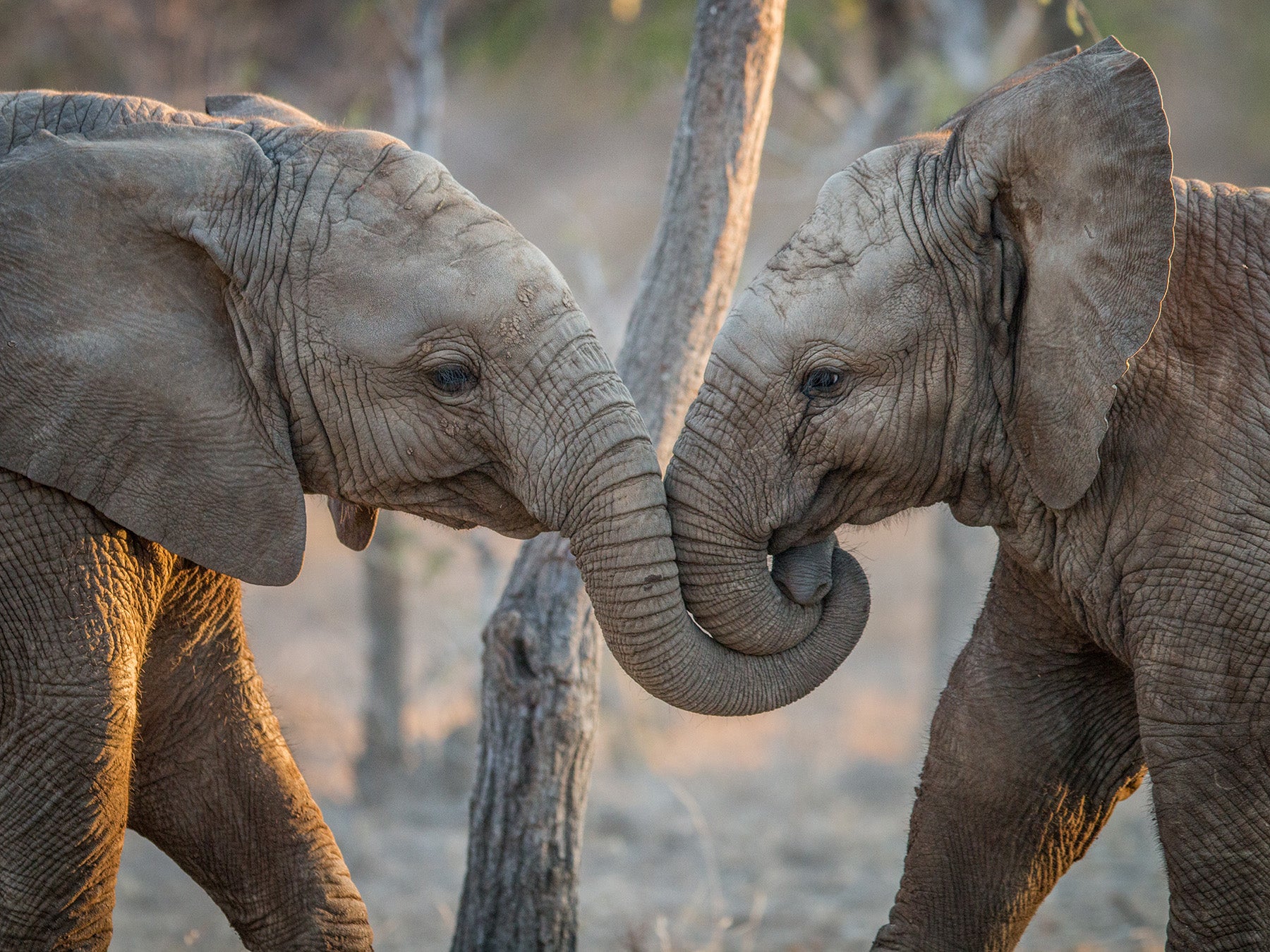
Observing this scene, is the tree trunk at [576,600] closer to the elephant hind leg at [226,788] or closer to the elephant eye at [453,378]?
the elephant hind leg at [226,788]

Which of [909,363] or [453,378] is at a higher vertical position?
[909,363]

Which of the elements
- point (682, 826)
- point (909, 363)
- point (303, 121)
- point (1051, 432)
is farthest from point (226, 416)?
point (682, 826)

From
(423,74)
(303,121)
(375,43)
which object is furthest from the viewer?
(375,43)

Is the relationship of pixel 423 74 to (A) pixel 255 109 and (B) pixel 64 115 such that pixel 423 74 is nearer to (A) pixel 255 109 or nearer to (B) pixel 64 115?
(A) pixel 255 109

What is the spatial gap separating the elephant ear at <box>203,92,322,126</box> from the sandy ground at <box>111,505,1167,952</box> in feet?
6.29

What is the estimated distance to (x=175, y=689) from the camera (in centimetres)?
407

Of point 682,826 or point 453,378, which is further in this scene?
point 682,826

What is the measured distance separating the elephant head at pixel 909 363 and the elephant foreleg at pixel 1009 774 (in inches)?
21.9

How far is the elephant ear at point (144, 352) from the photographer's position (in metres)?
3.49

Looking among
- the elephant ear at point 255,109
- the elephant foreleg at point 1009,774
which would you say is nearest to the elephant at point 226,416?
the elephant ear at point 255,109

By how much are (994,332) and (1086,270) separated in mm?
347

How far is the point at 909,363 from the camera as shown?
391cm

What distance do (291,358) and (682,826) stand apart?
610 centimetres

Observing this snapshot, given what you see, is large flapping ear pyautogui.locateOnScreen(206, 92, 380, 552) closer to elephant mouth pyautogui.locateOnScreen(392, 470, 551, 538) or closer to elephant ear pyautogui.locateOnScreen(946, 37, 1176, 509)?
elephant mouth pyautogui.locateOnScreen(392, 470, 551, 538)
